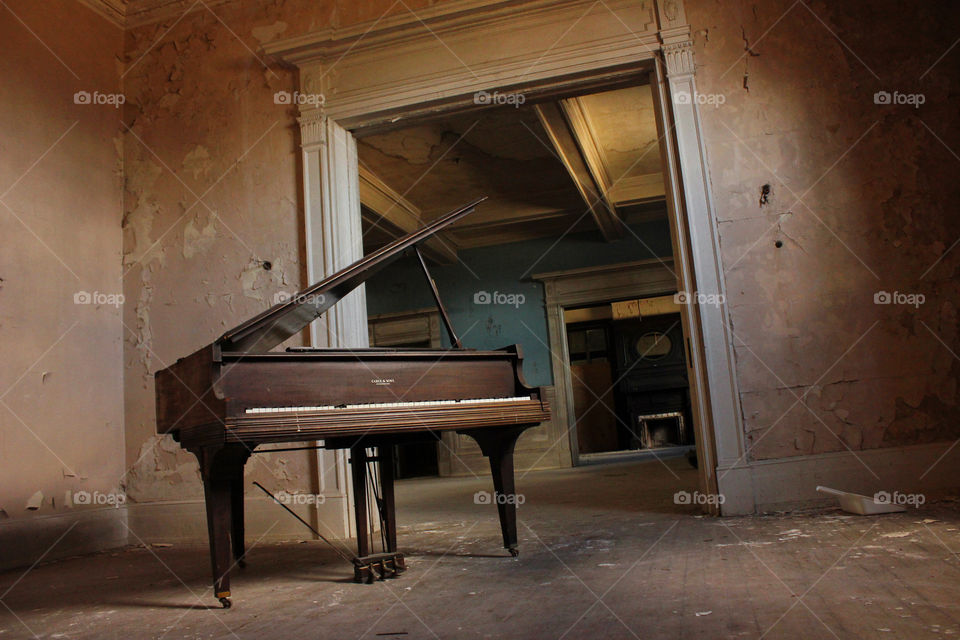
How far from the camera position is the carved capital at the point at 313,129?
4922mm

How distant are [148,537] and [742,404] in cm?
404

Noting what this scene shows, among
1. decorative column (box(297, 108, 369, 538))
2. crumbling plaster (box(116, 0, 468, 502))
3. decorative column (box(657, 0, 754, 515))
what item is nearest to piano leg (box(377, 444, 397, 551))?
decorative column (box(297, 108, 369, 538))

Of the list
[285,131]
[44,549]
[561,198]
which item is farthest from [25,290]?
[561,198]

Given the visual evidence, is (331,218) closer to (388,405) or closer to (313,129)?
(313,129)

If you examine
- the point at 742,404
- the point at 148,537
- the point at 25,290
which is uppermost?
the point at 25,290

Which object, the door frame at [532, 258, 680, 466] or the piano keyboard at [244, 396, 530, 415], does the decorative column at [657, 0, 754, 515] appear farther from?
the door frame at [532, 258, 680, 466]

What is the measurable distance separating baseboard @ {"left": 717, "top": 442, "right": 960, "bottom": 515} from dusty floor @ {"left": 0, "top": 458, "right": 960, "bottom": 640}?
17 cm

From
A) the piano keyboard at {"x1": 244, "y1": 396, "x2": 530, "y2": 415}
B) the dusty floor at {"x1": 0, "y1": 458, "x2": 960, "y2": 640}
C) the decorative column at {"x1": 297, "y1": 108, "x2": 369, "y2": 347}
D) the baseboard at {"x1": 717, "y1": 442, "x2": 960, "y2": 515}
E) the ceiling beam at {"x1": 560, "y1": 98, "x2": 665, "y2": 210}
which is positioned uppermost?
the ceiling beam at {"x1": 560, "y1": 98, "x2": 665, "y2": 210}

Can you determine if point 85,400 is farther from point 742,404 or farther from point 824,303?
point 824,303

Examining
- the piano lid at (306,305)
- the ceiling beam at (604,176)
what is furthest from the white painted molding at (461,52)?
the ceiling beam at (604,176)

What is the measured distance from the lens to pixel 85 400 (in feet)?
16.0

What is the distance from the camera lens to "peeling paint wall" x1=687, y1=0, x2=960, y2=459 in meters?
4.04

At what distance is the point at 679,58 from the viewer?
4.42 m

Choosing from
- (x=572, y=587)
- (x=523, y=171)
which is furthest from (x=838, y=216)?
(x=523, y=171)
